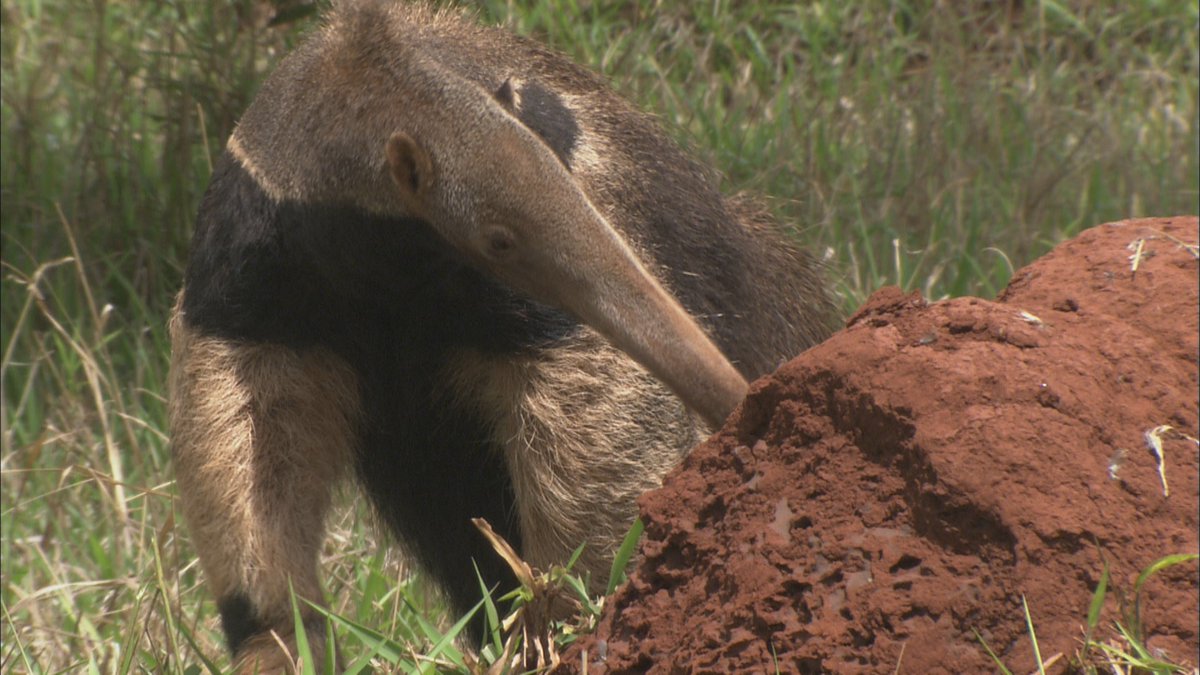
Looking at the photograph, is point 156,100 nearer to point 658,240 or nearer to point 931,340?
point 658,240

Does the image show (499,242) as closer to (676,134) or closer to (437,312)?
(437,312)

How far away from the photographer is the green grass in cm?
577

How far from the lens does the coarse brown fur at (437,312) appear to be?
3350mm

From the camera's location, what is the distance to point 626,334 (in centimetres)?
326

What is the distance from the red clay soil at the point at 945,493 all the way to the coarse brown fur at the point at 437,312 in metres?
0.54

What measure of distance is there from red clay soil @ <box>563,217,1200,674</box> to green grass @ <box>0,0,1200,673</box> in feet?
7.62

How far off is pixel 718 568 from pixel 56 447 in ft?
13.0

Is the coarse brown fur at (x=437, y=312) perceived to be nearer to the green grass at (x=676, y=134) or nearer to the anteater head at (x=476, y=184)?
the anteater head at (x=476, y=184)

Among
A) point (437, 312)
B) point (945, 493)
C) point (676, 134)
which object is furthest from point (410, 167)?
point (676, 134)

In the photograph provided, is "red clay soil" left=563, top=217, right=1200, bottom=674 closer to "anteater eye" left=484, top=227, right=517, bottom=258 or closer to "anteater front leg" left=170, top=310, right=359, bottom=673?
"anteater eye" left=484, top=227, right=517, bottom=258

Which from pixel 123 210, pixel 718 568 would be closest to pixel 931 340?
pixel 718 568

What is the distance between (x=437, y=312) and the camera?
3877 mm

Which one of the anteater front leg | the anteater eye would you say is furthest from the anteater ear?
the anteater front leg

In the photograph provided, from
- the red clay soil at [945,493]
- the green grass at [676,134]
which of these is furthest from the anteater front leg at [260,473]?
the red clay soil at [945,493]
